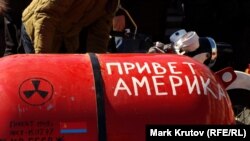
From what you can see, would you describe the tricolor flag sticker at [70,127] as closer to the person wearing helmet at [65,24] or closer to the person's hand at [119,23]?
the person wearing helmet at [65,24]

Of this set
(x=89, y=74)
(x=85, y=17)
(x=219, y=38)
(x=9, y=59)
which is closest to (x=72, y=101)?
(x=89, y=74)

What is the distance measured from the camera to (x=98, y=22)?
4066 mm

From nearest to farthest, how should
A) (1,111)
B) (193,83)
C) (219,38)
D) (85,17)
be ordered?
(1,111)
(193,83)
(85,17)
(219,38)

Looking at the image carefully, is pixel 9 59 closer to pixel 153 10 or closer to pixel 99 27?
pixel 99 27

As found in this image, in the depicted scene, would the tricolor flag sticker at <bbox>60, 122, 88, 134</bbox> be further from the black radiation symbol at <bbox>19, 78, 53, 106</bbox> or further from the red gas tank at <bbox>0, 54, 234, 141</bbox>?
the black radiation symbol at <bbox>19, 78, 53, 106</bbox>

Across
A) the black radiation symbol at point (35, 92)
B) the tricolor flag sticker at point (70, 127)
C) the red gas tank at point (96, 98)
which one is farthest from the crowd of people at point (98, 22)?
the tricolor flag sticker at point (70, 127)

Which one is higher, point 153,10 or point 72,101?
point 153,10

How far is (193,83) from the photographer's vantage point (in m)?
3.08

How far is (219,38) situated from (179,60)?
3989 millimetres

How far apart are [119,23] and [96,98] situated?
2.10m

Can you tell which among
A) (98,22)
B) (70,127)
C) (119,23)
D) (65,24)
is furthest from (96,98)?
(119,23)

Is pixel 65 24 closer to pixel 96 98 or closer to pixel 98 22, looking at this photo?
pixel 98 22

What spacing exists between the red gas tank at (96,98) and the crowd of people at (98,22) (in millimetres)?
674

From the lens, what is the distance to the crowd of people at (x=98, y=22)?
3.76m
